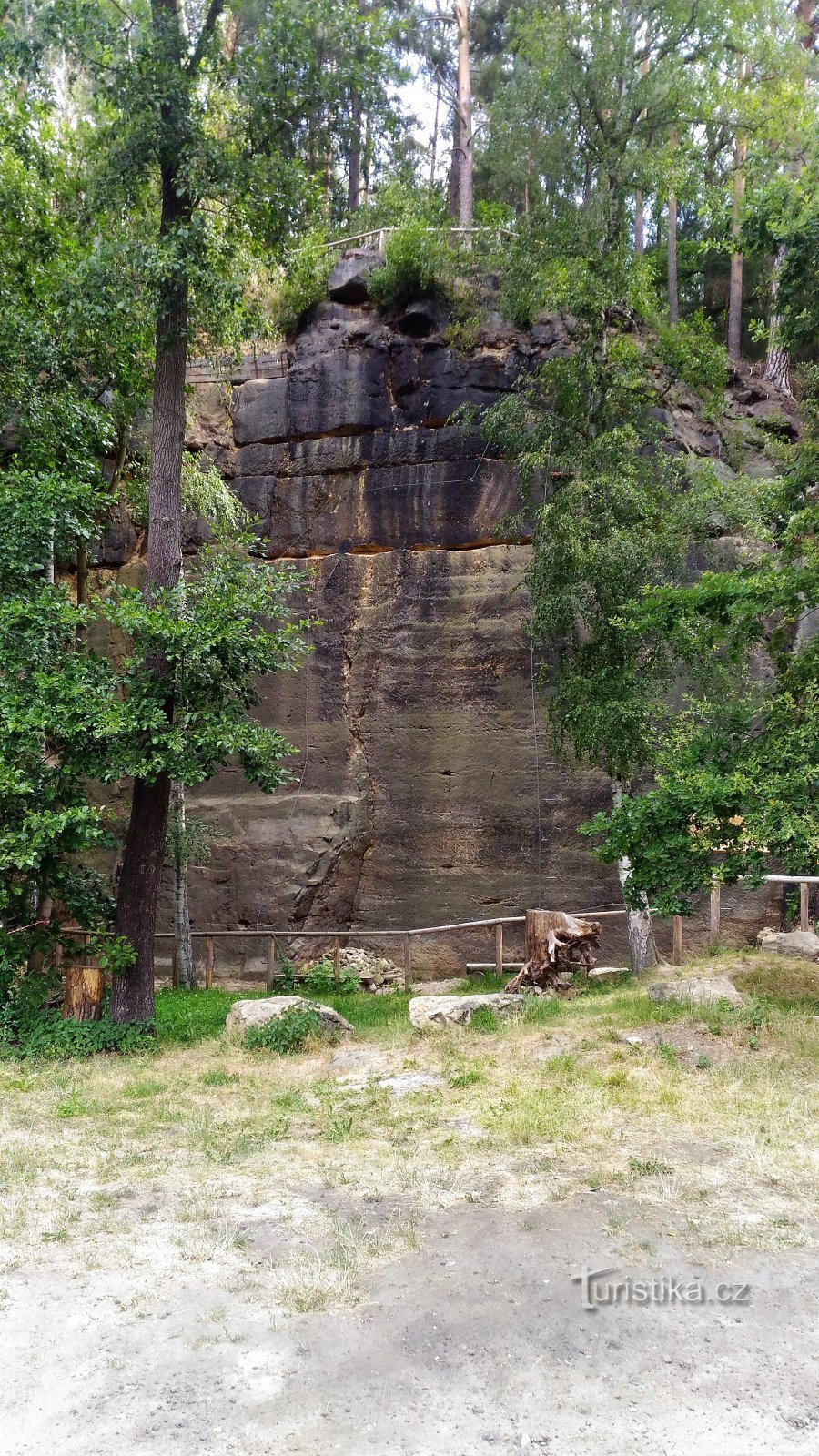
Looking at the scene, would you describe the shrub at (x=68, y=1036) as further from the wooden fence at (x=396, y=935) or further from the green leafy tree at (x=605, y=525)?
the green leafy tree at (x=605, y=525)

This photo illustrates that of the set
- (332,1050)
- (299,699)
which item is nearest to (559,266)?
(299,699)

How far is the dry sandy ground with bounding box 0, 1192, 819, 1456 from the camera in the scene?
348 centimetres

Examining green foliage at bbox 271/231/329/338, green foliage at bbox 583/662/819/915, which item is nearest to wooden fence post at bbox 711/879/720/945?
green foliage at bbox 583/662/819/915

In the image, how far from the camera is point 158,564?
37.6ft

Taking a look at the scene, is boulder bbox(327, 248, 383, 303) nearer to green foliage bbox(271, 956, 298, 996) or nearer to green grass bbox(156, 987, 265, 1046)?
green foliage bbox(271, 956, 298, 996)

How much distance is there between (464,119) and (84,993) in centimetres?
2165

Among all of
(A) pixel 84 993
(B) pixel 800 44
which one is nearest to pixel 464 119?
(B) pixel 800 44

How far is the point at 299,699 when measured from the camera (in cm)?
1858

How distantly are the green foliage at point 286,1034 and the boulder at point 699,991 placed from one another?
374cm

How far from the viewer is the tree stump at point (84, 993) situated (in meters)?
11.0

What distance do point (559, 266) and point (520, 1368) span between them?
13.6 metres

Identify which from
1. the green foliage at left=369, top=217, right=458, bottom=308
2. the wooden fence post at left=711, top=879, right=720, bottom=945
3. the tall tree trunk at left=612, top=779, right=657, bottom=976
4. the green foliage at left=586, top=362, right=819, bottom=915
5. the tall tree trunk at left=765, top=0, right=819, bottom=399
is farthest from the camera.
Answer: the tall tree trunk at left=765, top=0, right=819, bottom=399
